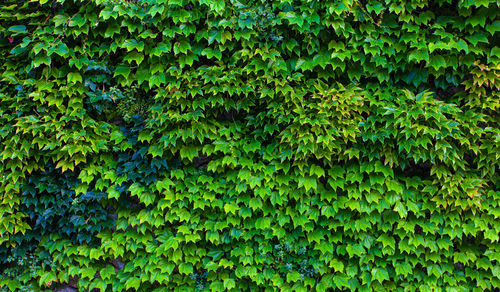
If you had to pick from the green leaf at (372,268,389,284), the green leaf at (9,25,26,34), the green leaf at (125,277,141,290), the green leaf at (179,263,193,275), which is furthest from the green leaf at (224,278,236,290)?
the green leaf at (9,25,26,34)

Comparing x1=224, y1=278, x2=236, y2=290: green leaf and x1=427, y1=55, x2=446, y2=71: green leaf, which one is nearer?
x1=427, y1=55, x2=446, y2=71: green leaf

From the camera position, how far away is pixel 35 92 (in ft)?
9.50

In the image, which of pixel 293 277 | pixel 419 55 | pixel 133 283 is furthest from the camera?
pixel 133 283

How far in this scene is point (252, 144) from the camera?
2895 mm

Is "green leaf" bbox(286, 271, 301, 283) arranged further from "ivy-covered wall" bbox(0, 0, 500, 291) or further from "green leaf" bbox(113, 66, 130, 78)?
"green leaf" bbox(113, 66, 130, 78)

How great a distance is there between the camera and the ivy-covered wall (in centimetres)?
271

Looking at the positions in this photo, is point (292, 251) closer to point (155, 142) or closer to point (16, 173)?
point (155, 142)

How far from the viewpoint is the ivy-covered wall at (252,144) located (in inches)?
106

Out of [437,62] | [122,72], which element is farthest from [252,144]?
[437,62]

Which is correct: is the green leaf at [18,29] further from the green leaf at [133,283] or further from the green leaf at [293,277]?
the green leaf at [293,277]

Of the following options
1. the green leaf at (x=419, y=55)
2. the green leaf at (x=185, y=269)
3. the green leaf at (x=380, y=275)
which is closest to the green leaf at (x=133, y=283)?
the green leaf at (x=185, y=269)

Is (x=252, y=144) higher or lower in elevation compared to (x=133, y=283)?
higher

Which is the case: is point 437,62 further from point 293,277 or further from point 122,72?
point 122,72

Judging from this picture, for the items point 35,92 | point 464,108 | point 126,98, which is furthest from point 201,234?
point 464,108
